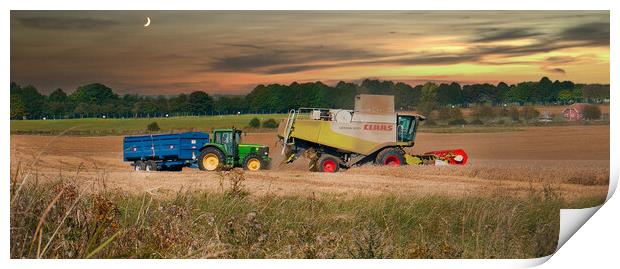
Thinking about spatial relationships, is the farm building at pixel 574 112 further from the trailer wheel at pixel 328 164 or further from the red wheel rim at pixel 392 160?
the trailer wheel at pixel 328 164

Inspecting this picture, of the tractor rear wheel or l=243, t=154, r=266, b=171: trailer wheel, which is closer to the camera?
the tractor rear wheel

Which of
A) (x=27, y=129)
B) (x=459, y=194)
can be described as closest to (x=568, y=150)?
(x=459, y=194)

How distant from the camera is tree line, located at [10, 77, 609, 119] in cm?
1213

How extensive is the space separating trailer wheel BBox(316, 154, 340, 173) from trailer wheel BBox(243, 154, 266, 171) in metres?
0.73

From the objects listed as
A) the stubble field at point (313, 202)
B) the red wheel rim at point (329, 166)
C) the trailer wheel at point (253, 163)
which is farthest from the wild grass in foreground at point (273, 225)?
the red wheel rim at point (329, 166)

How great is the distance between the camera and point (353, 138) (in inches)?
504

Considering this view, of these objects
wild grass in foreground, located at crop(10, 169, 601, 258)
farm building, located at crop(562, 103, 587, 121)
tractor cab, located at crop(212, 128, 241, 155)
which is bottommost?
wild grass in foreground, located at crop(10, 169, 601, 258)

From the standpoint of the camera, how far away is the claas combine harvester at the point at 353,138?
1267 cm

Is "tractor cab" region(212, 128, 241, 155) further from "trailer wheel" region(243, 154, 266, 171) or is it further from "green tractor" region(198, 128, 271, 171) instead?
"trailer wheel" region(243, 154, 266, 171)

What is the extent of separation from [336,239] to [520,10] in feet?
12.3

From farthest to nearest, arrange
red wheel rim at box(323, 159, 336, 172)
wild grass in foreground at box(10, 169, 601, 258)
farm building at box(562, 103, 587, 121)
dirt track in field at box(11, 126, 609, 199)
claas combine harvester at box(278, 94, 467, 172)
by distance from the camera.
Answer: red wheel rim at box(323, 159, 336, 172) → claas combine harvester at box(278, 94, 467, 172) → farm building at box(562, 103, 587, 121) → dirt track in field at box(11, 126, 609, 199) → wild grass in foreground at box(10, 169, 601, 258)

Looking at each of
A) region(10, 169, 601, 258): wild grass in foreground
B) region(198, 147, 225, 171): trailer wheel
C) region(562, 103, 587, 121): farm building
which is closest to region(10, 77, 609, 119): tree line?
region(562, 103, 587, 121): farm building

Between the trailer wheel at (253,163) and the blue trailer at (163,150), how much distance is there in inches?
23.3
